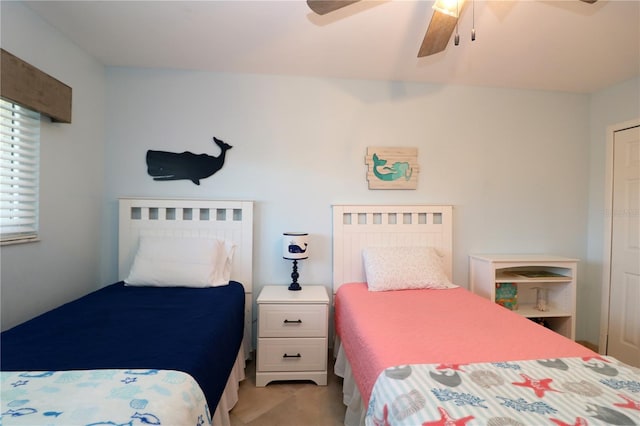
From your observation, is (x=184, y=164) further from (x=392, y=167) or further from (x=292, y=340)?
(x=392, y=167)

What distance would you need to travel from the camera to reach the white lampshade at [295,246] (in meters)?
2.26

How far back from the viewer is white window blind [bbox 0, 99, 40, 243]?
61.9 inches

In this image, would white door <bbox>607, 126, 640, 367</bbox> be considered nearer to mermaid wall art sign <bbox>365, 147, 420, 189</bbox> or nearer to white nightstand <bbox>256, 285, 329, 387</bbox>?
mermaid wall art sign <bbox>365, 147, 420, 189</bbox>

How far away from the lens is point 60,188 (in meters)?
1.95

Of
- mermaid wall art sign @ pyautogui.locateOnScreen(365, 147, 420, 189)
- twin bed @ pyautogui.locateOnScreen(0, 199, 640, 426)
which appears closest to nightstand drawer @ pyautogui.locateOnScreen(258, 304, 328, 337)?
twin bed @ pyautogui.locateOnScreen(0, 199, 640, 426)

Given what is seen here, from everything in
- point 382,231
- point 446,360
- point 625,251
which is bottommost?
point 446,360

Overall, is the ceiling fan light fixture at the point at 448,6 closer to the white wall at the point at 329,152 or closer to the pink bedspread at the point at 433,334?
the white wall at the point at 329,152

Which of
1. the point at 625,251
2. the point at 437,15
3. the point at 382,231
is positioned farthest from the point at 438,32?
the point at 625,251

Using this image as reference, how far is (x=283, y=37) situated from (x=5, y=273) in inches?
82.7

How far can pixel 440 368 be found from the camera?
110cm

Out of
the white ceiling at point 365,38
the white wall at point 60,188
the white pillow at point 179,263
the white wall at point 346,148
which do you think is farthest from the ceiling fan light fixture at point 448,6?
the white wall at point 60,188

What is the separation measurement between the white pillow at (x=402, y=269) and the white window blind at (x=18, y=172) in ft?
7.21

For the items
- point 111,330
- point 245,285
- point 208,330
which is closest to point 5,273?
point 111,330

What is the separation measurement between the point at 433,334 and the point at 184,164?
218cm
